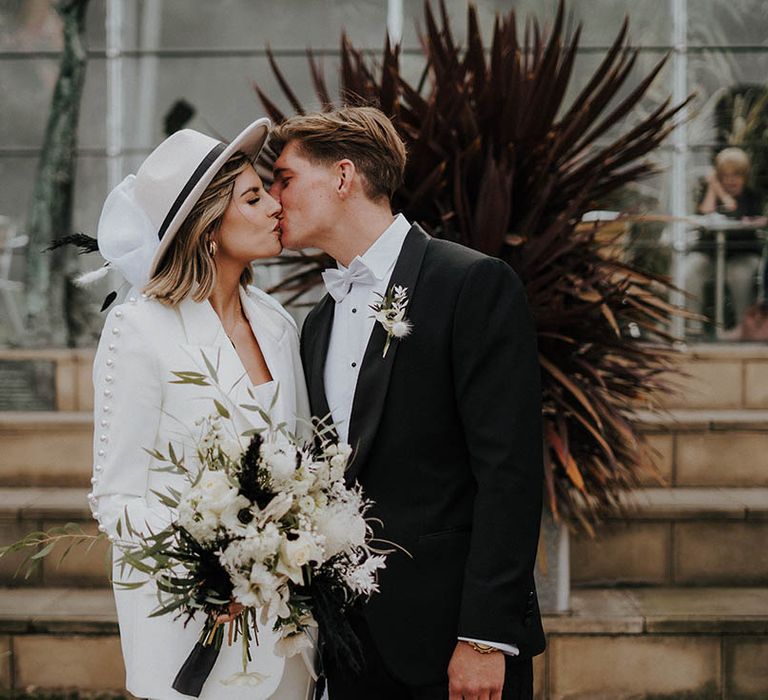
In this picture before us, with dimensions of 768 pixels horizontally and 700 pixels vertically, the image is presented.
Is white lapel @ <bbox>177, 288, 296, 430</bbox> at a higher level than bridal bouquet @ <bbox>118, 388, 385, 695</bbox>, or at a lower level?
higher

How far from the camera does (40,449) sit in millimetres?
4855

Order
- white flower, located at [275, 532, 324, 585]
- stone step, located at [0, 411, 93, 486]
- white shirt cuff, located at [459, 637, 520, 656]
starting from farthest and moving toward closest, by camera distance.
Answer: stone step, located at [0, 411, 93, 486] < white shirt cuff, located at [459, 637, 520, 656] < white flower, located at [275, 532, 324, 585]

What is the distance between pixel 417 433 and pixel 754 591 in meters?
→ 2.70

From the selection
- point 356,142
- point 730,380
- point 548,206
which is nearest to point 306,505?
point 356,142

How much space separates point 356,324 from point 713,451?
10.2 feet

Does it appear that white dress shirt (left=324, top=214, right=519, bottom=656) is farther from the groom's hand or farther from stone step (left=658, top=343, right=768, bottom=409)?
stone step (left=658, top=343, right=768, bottom=409)

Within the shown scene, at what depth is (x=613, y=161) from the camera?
12.2 feet

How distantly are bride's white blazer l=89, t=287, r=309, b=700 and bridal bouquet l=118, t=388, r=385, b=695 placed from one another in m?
0.29

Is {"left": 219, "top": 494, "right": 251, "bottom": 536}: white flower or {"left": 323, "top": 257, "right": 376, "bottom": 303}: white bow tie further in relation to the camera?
{"left": 323, "top": 257, "right": 376, "bottom": 303}: white bow tie

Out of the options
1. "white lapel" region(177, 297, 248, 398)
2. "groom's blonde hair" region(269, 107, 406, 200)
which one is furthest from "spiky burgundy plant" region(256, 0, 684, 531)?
"white lapel" region(177, 297, 248, 398)

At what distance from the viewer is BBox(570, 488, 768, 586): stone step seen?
169 inches

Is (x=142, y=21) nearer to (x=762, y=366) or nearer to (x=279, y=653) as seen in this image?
(x=762, y=366)

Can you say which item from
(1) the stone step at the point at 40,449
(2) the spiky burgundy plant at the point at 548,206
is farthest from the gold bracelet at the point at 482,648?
(1) the stone step at the point at 40,449

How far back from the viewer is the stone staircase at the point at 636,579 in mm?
3822
